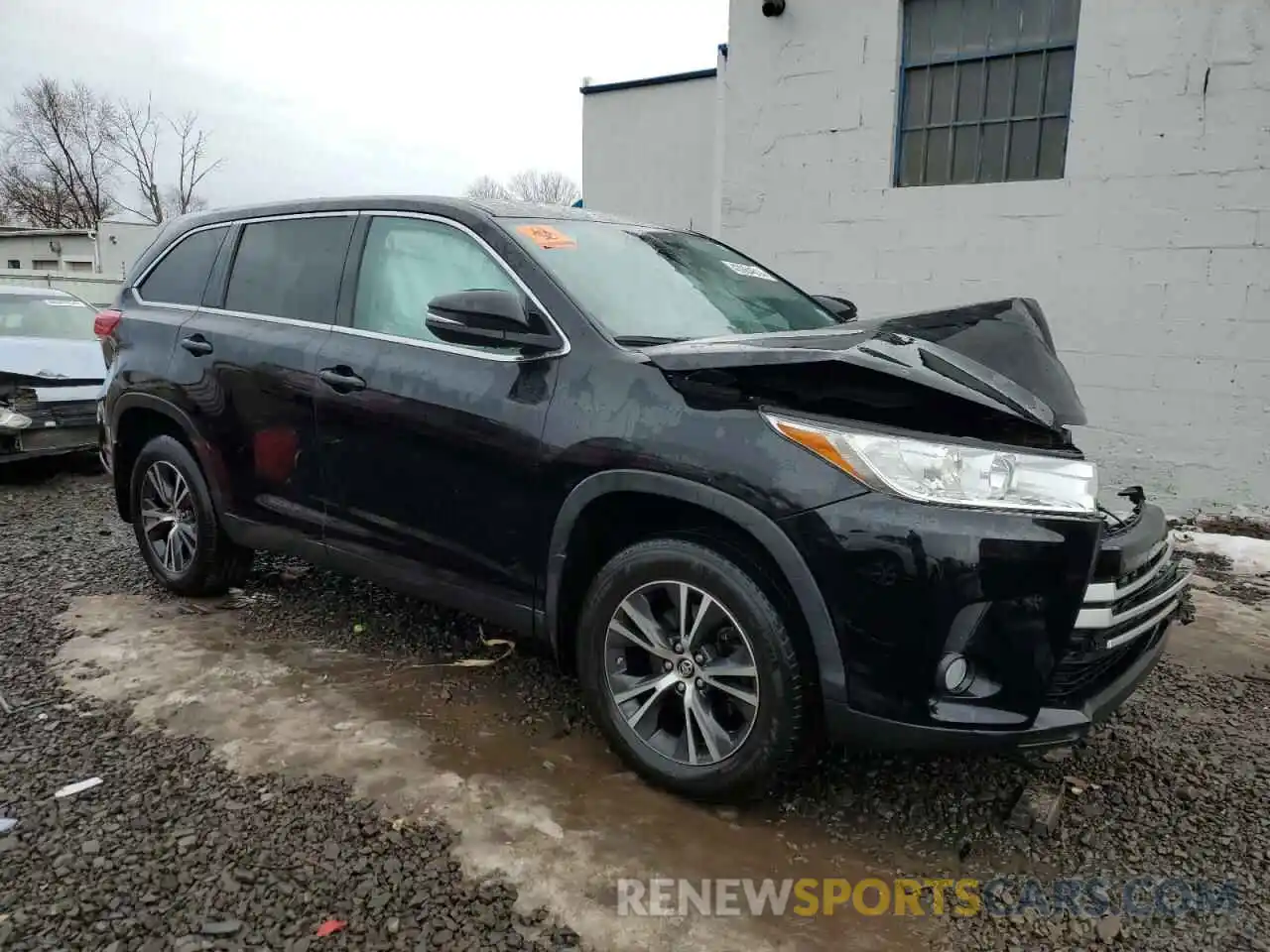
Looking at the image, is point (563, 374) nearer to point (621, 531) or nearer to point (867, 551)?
point (621, 531)

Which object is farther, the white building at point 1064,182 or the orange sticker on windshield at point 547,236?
the white building at point 1064,182

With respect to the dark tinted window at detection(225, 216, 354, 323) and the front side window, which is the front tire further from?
the dark tinted window at detection(225, 216, 354, 323)

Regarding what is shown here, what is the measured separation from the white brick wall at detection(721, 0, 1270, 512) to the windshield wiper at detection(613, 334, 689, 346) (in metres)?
4.49

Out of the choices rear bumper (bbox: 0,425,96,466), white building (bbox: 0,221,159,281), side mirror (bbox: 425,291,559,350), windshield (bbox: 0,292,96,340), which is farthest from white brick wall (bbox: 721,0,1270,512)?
white building (bbox: 0,221,159,281)

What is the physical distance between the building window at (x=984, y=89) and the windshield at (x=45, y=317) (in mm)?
7323

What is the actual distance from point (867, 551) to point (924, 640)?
0.26m

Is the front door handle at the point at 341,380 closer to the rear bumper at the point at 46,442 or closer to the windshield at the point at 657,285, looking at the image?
the windshield at the point at 657,285

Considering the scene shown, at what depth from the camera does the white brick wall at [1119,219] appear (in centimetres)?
588

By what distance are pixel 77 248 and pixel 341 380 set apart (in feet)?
110

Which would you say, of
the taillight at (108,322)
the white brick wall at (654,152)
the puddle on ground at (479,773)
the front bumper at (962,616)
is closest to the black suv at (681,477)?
the front bumper at (962,616)

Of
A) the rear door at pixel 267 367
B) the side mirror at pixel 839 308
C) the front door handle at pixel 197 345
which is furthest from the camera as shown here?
the side mirror at pixel 839 308

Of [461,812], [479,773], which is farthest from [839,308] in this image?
[461,812]

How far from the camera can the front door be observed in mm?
3016

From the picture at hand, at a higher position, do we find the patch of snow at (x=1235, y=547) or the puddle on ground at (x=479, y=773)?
the patch of snow at (x=1235, y=547)
